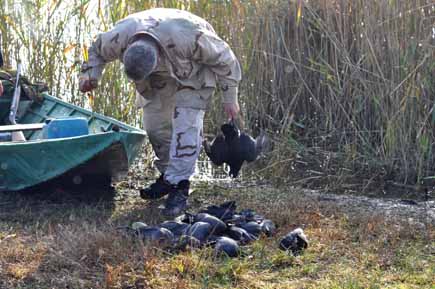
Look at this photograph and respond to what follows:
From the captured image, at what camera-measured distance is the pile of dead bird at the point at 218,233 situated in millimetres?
4613

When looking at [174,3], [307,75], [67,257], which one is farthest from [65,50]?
[67,257]

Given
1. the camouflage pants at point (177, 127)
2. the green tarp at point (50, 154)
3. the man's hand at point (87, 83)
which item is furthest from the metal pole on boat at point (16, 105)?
the camouflage pants at point (177, 127)

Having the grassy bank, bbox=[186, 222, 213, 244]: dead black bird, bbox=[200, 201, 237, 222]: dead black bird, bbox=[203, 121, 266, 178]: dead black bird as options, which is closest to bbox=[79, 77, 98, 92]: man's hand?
the grassy bank

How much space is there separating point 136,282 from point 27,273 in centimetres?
60

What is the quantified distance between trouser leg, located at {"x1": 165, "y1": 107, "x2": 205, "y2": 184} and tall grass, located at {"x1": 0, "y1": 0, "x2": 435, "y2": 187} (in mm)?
1718

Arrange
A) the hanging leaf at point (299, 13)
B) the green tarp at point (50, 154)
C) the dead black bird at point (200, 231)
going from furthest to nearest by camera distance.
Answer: the hanging leaf at point (299, 13)
the green tarp at point (50, 154)
the dead black bird at point (200, 231)

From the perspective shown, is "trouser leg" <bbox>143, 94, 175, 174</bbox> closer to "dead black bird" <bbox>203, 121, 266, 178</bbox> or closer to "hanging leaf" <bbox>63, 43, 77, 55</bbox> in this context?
"dead black bird" <bbox>203, 121, 266, 178</bbox>

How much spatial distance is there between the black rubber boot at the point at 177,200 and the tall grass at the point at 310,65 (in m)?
1.69

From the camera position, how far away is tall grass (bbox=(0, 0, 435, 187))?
7.17 meters

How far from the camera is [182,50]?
18.6 feet

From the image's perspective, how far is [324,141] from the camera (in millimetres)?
7961

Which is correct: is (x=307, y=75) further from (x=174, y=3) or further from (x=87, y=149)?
(x=87, y=149)

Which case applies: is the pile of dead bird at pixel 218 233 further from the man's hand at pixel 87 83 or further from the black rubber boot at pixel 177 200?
the man's hand at pixel 87 83

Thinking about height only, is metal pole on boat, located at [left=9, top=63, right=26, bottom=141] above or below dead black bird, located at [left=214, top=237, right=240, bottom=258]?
above
